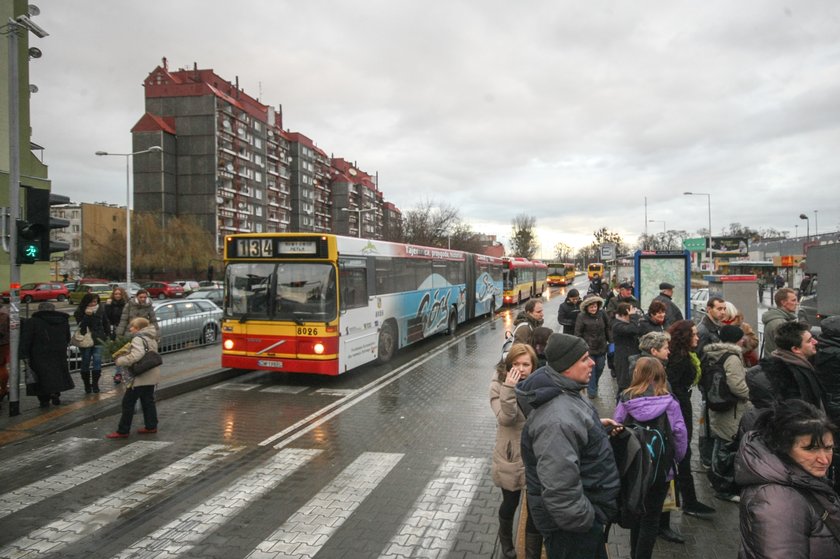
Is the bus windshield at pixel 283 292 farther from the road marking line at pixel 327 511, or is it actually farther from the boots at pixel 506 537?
the boots at pixel 506 537

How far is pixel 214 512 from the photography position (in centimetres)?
520

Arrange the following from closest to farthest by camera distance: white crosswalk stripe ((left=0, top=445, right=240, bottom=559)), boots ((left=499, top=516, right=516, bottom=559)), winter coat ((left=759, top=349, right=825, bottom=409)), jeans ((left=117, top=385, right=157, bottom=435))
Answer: winter coat ((left=759, top=349, right=825, bottom=409))
boots ((left=499, top=516, right=516, bottom=559))
white crosswalk stripe ((left=0, top=445, right=240, bottom=559))
jeans ((left=117, top=385, right=157, bottom=435))

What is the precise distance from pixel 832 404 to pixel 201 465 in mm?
6275

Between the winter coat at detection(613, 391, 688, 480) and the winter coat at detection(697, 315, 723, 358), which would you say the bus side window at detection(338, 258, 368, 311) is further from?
the winter coat at detection(613, 391, 688, 480)

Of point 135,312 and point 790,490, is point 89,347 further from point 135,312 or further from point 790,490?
point 790,490

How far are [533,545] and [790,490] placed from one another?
1751mm

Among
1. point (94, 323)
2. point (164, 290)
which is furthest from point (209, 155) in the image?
point (94, 323)

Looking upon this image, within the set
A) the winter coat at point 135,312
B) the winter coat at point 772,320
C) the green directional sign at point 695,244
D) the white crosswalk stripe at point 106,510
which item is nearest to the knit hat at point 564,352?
the white crosswalk stripe at point 106,510

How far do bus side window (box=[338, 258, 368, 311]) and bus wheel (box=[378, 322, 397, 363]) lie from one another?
56.0 inches

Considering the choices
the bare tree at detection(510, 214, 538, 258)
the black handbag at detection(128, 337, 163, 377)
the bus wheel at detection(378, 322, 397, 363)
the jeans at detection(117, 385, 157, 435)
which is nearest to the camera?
the black handbag at detection(128, 337, 163, 377)

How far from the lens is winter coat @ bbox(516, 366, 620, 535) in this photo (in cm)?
268

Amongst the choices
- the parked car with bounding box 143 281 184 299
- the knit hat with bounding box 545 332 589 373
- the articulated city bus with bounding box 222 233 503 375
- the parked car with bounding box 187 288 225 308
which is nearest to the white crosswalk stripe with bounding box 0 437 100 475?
the articulated city bus with bounding box 222 233 503 375

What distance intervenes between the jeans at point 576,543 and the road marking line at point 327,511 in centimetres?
230

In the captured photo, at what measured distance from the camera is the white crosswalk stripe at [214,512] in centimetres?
450
